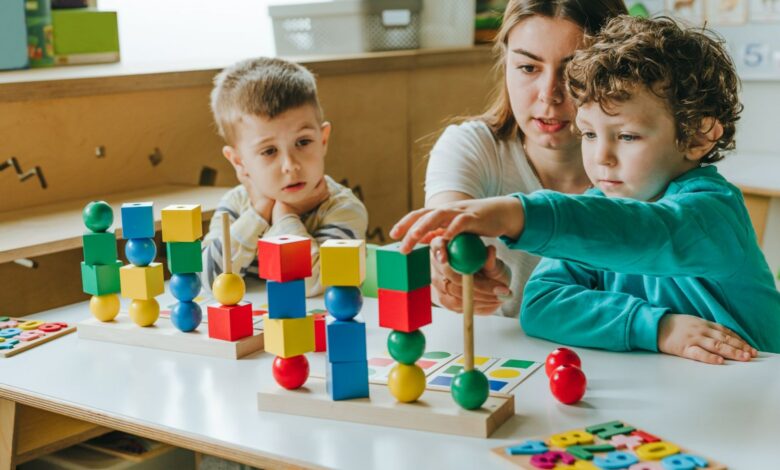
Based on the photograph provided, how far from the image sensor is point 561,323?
4.25 ft

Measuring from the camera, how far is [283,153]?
1.69m

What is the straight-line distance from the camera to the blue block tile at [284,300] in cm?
109

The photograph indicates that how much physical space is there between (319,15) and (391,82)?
291 millimetres

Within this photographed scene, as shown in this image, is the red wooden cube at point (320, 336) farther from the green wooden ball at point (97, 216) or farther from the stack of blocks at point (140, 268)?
the green wooden ball at point (97, 216)

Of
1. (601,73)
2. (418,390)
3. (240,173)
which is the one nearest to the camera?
(418,390)

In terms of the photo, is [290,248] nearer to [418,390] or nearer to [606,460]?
[418,390]

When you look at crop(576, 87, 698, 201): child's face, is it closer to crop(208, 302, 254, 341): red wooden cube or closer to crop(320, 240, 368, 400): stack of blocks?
crop(320, 240, 368, 400): stack of blocks

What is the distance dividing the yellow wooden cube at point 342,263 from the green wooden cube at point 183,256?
37cm

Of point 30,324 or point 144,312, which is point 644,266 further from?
point 30,324

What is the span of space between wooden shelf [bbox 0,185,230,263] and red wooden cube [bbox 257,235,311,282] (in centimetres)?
68

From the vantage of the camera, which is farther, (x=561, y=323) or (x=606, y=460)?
(x=561, y=323)

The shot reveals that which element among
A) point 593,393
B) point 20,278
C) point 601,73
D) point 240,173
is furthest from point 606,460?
point 20,278

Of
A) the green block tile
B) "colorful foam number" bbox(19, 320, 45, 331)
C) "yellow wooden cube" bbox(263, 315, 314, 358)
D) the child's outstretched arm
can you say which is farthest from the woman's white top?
"colorful foam number" bbox(19, 320, 45, 331)

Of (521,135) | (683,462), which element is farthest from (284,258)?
(521,135)
